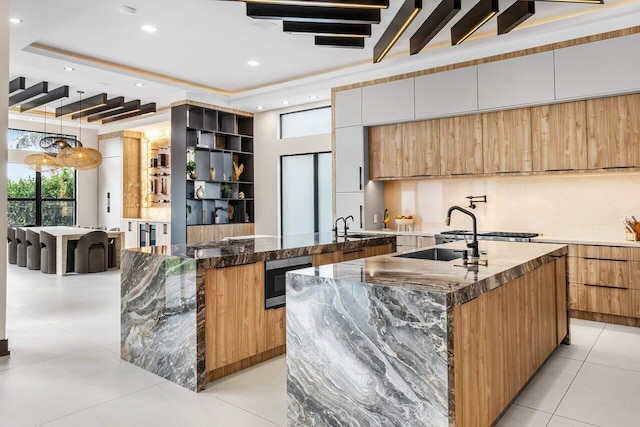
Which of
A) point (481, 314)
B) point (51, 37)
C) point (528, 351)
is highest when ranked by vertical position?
point (51, 37)

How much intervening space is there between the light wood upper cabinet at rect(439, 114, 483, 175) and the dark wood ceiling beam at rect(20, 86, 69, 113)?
249 inches

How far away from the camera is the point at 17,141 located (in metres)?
10.0

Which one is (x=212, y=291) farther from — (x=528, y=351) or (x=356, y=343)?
(x=528, y=351)

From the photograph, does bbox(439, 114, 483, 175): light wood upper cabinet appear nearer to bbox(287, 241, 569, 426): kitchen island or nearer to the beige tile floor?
the beige tile floor

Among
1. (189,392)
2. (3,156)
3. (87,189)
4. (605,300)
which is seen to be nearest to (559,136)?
(605,300)

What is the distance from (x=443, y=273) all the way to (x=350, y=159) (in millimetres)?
4357

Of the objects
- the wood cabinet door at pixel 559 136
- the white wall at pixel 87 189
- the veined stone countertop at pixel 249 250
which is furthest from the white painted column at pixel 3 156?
the white wall at pixel 87 189

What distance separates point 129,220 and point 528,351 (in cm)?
944

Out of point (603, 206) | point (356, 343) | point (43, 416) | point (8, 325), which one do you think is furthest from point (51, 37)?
point (603, 206)

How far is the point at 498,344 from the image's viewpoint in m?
2.37

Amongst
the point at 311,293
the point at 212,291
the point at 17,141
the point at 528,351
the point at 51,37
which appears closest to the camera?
the point at 311,293

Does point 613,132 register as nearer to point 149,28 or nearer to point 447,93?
point 447,93

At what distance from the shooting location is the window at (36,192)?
33.0ft

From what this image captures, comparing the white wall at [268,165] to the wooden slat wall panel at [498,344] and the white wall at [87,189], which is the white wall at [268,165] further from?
the wooden slat wall panel at [498,344]
